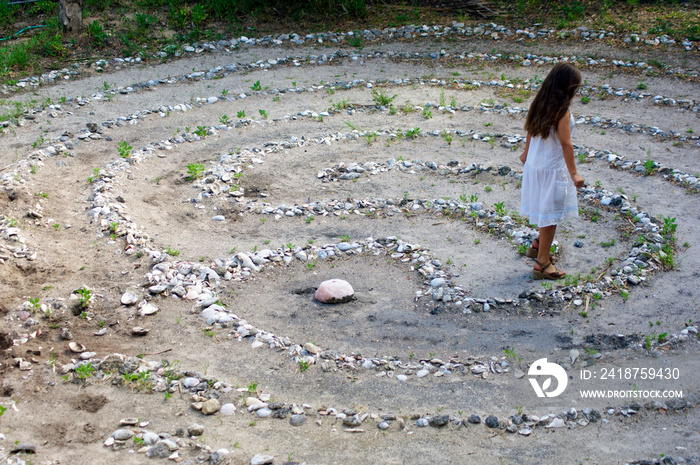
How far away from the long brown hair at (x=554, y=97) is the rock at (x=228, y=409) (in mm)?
3908

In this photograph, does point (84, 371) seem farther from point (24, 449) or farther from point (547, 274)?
point (547, 274)

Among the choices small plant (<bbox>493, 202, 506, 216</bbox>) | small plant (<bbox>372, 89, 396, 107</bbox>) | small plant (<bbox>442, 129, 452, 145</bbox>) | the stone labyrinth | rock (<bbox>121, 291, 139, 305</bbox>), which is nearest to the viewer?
the stone labyrinth

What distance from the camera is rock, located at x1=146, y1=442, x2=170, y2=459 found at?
395cm

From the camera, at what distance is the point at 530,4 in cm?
1507

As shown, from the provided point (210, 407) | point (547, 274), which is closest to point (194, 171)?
point (210, 407)

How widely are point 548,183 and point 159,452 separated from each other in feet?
14.3

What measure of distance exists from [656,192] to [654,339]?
11.0 ft

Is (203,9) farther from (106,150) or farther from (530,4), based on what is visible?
(530,4)

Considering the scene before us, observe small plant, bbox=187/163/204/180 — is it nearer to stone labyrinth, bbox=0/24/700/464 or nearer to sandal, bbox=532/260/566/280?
stone labyrinth, bbox=0/24/700/464


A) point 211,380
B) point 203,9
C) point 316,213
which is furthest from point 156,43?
point 211,380

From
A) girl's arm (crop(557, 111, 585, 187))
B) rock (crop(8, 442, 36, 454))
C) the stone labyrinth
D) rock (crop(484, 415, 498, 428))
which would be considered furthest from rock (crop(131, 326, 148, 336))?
girl's arm (crop(557, 111, 585, 187))

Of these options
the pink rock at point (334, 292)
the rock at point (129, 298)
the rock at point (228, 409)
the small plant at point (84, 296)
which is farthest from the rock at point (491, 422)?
the small plant at point (84, 296)

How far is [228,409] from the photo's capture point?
4.48 meters

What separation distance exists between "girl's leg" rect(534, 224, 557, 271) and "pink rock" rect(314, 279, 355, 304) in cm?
210
